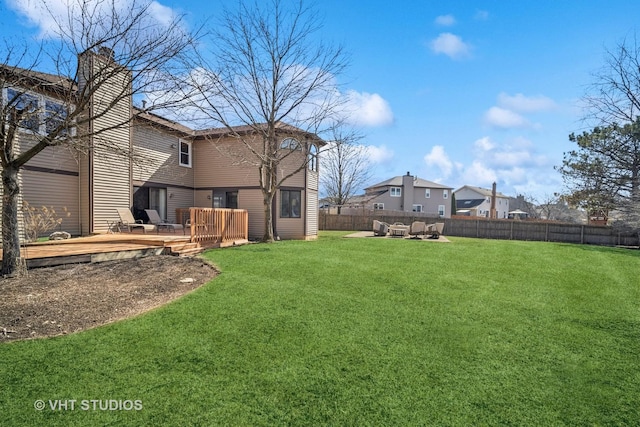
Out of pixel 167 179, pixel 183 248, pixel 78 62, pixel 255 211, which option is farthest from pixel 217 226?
pixel 78 62

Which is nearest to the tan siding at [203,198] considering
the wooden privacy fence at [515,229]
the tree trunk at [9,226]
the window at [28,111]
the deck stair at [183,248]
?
the deck stair at [183,248]

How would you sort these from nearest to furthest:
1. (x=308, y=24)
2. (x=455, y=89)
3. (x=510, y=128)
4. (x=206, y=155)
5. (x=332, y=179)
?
(x=308, y=24) → (x=455, y=89) → (x=206, y=155) → (x=510, y=128) → (x=332, y=179)

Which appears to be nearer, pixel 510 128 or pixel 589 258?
pixel 589 258

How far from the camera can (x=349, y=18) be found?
38.9 feet

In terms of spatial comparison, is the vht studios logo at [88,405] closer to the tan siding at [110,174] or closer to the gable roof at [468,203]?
the tan siding at [110,174]

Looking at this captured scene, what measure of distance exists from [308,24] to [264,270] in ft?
33.9

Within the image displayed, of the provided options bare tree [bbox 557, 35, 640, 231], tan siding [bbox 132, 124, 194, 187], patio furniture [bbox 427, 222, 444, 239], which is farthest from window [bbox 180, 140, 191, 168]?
bare tree [bbox 557, 35, 640, 231]

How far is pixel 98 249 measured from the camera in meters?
7.66

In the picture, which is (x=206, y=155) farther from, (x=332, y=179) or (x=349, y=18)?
(x=332, y=179)

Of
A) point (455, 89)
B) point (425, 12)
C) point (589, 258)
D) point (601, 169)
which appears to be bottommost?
point (589, 258)

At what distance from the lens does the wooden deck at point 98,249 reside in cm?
662

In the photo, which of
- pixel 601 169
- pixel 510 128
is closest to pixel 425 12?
pixel 601 169

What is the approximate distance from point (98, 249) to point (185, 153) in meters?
9.36

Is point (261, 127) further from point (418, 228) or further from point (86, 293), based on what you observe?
point (86, 293)
